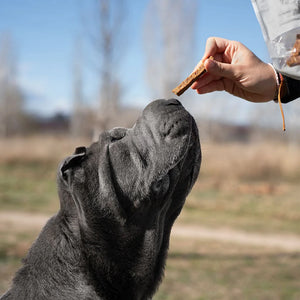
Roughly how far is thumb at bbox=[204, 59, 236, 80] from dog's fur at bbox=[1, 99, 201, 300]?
31 centimetres

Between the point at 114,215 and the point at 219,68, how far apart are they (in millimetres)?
1089

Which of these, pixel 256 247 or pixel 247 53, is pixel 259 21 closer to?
pixel 247 53

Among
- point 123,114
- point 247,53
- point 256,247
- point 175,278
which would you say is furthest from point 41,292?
point 123,114

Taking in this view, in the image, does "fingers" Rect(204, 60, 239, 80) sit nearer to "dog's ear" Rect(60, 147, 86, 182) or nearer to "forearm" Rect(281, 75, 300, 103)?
"forearm" Rect(281, 75, 300, 103)

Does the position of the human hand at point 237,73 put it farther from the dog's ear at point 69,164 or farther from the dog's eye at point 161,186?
the dog's ear at point 69,164

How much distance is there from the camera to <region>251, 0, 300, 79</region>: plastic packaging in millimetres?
2070

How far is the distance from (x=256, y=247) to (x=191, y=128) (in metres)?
6.47

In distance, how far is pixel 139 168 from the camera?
8.23 feet

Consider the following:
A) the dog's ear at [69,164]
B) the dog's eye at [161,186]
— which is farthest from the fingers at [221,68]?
the dog's ear at [69,164]

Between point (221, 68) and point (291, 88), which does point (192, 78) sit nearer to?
point (221, 68)

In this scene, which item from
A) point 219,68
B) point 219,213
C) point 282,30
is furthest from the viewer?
point 219,213

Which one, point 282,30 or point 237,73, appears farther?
point 237,73

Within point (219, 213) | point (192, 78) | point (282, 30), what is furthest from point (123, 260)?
point (219, 213)

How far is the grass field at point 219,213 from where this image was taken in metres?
6.39
